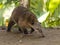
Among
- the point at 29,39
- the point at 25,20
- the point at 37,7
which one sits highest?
the point at 37,7

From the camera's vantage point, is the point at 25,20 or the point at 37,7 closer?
the point at 25,20

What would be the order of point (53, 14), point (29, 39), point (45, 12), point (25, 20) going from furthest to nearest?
point (53, 14) < point (45, 12) < point (25, 20) < point (29, 39)

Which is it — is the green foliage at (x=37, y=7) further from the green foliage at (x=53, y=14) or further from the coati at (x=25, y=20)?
the coati at (x=25, y=20)

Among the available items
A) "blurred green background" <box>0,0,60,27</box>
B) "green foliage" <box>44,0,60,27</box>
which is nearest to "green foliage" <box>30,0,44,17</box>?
"blurred green background" <box>0,0,60,27</box>

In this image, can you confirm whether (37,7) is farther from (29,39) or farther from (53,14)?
(29,39)

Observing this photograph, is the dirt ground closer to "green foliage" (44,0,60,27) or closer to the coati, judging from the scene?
the coati

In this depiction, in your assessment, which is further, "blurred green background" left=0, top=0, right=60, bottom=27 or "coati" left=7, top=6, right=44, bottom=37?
"blurred green background" left=0, top=0, right=60, bottom=27

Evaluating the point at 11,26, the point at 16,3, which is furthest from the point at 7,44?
the point at 16,3

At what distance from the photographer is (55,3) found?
187 inches

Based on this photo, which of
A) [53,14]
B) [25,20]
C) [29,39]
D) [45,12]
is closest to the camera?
[29,39]

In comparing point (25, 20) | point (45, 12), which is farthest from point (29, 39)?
point (45, 12)

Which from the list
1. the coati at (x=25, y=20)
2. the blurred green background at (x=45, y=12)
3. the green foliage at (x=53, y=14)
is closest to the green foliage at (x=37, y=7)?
the blurred green background at (x=45, y=12)

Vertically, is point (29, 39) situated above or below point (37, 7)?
below

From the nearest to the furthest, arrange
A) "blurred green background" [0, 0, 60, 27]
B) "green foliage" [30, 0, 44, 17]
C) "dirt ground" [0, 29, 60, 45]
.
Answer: "dirt ground" [0, 29, 60, 45] → "blurred green background" [0, 0, 60, 27] → "green foliage" [30, 0, 44, 17]
